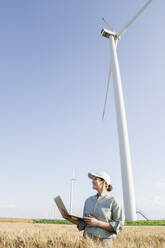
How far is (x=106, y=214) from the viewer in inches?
160

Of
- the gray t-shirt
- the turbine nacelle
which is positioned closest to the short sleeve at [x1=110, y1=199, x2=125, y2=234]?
the gray t-shirt

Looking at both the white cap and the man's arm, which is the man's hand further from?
the white cap

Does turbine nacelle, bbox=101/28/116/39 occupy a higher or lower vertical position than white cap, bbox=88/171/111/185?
higher

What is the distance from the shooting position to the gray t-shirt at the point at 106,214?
13.0ft

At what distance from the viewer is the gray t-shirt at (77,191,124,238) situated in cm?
395

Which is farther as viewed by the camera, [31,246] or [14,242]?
[14,242]

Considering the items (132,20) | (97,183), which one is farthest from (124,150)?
(97,183)

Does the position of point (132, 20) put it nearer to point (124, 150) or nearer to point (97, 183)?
point (124, 150)

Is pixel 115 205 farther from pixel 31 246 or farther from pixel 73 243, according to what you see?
pixel 31 246

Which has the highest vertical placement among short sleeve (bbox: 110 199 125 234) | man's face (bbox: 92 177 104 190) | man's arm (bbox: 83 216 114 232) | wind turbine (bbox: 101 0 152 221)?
wind turbine (bbox: 101 0 152 221)

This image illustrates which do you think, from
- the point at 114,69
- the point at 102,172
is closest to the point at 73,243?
the point at 102,172

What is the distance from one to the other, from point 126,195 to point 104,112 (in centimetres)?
1713

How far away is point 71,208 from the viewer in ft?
113

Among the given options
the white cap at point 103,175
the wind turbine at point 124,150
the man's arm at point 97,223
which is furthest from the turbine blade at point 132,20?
the man's arm at point 97,223
